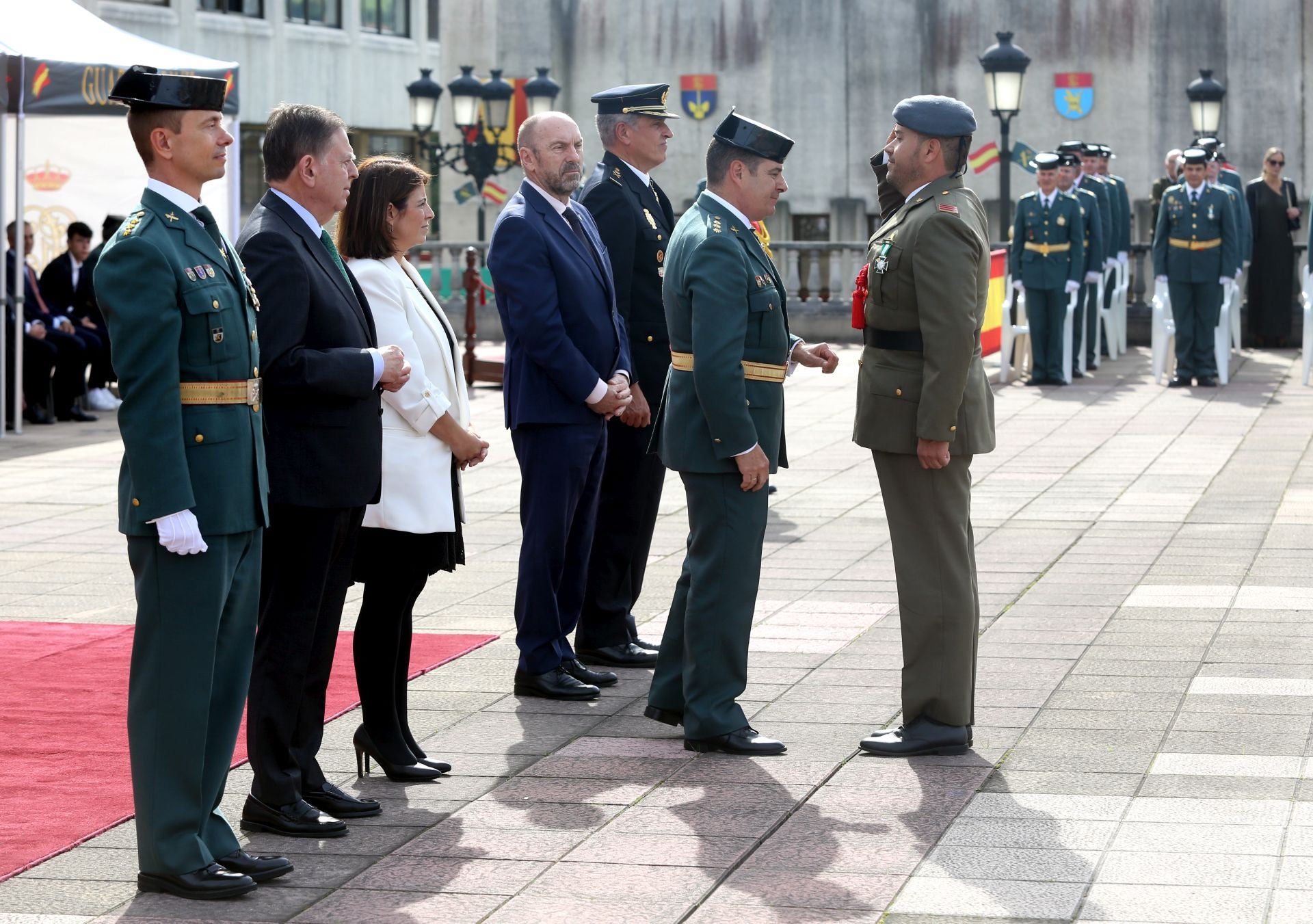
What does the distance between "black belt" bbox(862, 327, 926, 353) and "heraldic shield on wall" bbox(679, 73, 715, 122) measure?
84.5ft

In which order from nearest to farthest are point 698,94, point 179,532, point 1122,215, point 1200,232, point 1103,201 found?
point 179,532
point 1200,232
point 1103,201
point 1122,215
point 698,94

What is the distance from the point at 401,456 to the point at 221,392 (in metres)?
1.06

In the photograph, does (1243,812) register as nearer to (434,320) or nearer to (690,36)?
(434,320)

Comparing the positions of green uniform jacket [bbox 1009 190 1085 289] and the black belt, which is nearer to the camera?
the black belt

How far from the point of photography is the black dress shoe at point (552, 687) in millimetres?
6965

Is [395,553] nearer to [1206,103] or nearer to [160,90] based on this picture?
[160,90]

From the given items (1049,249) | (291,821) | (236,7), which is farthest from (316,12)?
(291,821)

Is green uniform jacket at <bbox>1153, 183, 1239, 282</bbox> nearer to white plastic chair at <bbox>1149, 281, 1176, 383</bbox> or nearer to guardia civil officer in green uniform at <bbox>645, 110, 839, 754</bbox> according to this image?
white plastic chair at <bbox>1149, 281, 1176, 383</bbox>

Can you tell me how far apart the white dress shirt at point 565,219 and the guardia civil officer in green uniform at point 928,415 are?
1.02m

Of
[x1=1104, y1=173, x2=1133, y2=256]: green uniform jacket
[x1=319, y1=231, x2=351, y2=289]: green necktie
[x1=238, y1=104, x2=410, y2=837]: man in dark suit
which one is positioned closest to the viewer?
[x1=238, y1=104, x2=410, y2=837]: man in dark suit

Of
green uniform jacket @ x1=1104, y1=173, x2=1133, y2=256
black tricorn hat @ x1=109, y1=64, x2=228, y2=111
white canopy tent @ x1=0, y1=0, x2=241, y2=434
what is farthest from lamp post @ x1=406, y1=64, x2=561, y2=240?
black tricorn hat @ x1=109, y1=64, x2=228, y2=111

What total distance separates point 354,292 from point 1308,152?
25.7m

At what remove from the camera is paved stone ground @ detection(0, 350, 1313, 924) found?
4.76 meters

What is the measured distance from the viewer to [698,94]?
3159cm
